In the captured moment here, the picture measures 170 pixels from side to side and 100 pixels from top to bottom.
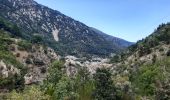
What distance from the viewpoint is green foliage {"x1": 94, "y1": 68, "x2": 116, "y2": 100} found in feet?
403

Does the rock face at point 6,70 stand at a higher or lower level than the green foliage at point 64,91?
higher

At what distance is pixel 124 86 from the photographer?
13625 cm

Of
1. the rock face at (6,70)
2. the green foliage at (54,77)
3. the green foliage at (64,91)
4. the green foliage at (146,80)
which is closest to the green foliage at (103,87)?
the green foliage at (64,91)

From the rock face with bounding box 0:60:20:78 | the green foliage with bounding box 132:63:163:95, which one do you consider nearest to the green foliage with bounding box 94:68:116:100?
the green foliage with bounding box 132:63:163:95

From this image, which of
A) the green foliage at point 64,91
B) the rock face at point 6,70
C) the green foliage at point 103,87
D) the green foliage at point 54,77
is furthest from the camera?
the rock face at point 6,70

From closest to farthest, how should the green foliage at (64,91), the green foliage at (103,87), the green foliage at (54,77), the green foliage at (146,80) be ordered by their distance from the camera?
the green foliage at (64,91)
the green foliage at (54,77)
the green foliage at (103,87)
the green foliage at (146,80)

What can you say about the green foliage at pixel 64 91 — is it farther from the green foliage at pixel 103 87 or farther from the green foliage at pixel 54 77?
the green foliage at pixel 103 87

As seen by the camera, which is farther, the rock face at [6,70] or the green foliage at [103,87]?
the rock face at [6,70]

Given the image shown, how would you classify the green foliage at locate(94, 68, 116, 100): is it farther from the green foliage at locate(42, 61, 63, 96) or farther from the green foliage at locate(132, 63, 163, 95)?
the green foliage at locate(132, 63, 163, 95)

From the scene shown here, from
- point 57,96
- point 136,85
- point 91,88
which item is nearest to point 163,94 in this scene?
point 91,88

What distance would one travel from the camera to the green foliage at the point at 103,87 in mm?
122750

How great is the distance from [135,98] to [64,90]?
23.0 m

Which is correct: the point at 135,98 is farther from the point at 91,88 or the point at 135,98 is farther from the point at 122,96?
the point at 91,88

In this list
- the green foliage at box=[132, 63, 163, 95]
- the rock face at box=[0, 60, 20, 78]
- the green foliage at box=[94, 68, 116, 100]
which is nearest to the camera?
the green foliage at box=[94, 68, 116, 100]
